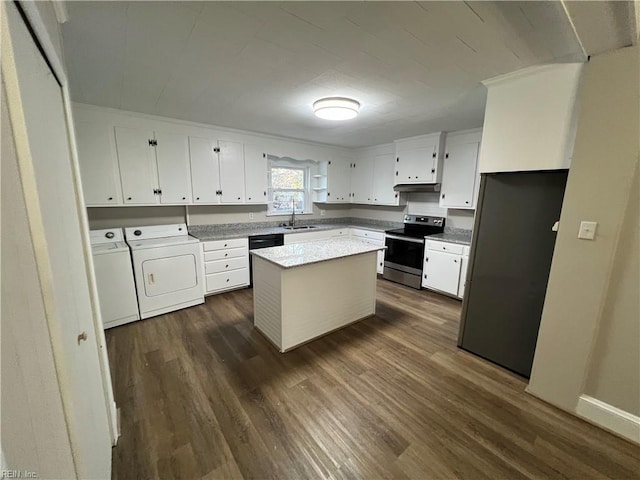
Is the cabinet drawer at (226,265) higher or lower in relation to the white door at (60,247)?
lower

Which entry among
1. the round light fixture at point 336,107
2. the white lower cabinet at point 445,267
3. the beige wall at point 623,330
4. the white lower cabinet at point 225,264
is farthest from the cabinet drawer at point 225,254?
the beige wall at point 623,330

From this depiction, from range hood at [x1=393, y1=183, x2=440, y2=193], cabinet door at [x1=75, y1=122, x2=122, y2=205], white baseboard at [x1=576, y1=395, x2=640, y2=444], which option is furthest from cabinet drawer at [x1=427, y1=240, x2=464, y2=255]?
cabinet door at [x1=75, y1=122, x2=122, y2=205]

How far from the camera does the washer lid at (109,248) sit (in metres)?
2.63

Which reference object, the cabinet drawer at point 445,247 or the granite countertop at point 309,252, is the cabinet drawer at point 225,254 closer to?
the granite countertop at point 309,252

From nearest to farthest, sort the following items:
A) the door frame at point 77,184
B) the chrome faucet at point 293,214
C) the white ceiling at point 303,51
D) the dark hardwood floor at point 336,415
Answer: the door frame at point 77,184 < the white ceiling at point 303,51 < the dark hardwood floor at point 336,415 < the chrome faucet at point 293,214

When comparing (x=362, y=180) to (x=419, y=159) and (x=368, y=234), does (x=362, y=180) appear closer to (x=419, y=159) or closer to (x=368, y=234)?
(x=368, y=234)

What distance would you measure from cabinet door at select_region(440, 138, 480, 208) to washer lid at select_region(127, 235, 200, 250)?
11.8ft

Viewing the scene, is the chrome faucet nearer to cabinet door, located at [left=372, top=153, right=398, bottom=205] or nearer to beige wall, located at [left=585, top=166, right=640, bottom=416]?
cabinet door, located at [left=372, top=153, right=398, bottom=205]

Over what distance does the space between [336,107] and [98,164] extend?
271 centimetres

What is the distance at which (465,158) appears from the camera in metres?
3.63

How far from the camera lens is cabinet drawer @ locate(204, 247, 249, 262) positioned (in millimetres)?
3467

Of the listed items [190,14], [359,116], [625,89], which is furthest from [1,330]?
[359,116]

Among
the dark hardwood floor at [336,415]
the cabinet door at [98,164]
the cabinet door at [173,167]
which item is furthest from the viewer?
the cabinet door at [173,167]

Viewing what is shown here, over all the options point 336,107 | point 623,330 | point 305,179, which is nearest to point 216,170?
point 305,179
